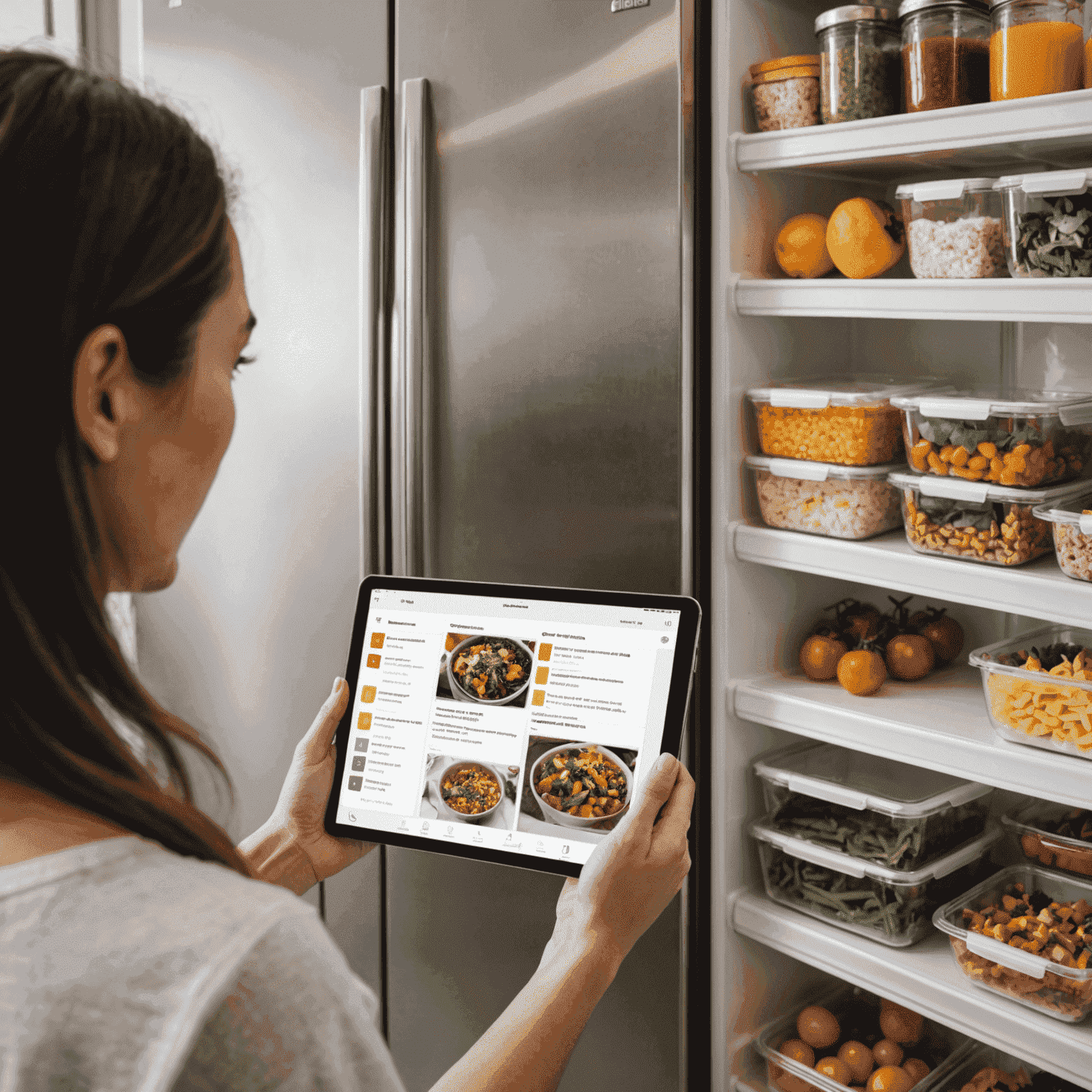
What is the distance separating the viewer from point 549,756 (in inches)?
47.6

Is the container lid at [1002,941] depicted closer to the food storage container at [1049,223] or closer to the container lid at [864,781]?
the container lid at [864,781]

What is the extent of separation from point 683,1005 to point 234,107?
1700mm

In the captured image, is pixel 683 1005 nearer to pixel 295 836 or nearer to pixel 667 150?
pixel 295 836

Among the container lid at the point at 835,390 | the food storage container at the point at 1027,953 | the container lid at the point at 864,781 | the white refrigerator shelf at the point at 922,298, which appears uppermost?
the white refrigerator shelf at the point at 922,298

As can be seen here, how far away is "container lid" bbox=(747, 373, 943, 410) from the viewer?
4.81ft

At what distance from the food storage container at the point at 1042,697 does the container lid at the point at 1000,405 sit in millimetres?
301

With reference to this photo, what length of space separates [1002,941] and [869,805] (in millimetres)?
234

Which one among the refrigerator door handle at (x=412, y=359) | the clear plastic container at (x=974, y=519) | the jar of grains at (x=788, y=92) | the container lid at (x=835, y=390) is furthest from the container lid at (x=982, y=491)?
the refrigerator door handle at (x=412, y=359)

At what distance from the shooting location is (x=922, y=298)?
1.36 meters

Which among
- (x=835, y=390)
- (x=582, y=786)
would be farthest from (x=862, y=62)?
(x=582, y=786)

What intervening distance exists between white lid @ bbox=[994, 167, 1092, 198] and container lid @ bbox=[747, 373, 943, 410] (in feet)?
1.02

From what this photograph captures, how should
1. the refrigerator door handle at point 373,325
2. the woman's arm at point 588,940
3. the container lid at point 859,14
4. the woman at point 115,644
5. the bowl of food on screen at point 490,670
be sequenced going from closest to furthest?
the woman at point 115,644 → the woman's arm at point 588,940 → the bowl of food on screen at point 490,670 → the container lid at point 859,14 → the refrigerator door handle at point 373,325

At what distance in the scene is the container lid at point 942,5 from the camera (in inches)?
52.1

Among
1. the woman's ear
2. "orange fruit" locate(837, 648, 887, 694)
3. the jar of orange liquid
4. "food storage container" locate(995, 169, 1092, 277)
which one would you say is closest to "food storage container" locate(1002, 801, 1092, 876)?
"orange fruit" locate(837, 648, 887, 694)
